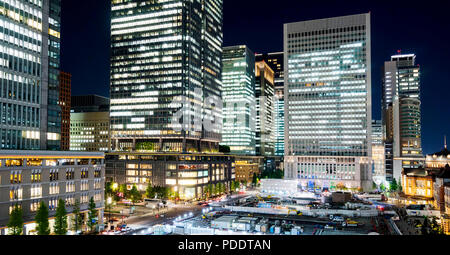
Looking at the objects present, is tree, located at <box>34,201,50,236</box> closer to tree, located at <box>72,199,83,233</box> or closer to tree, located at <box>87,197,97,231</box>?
tree, located at <box>72,199,83,233</box>

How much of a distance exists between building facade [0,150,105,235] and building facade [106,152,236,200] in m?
59.6

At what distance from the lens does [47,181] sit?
9375 centimetres

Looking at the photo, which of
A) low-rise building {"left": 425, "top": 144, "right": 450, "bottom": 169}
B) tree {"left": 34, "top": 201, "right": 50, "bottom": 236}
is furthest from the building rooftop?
low-rise building {"left": 425, "top": 144, "right": 450, "bottom": 169}

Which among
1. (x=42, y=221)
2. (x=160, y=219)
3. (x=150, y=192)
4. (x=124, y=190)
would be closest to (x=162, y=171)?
(x=150, y=192)

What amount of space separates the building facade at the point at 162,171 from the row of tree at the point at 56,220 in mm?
68376

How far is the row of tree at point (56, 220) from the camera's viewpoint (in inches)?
2995

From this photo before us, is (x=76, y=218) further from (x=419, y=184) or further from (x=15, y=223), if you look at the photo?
(x=419, y=184)

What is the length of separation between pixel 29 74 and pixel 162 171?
7921 centimetres

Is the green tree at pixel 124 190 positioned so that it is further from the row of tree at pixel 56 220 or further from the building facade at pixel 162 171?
the row of tree at pixel 56 220

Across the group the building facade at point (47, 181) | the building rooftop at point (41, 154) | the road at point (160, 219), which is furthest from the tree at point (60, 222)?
the road at point (160, 219)

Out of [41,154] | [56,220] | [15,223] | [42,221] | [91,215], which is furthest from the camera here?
[91,215]

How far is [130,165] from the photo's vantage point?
17925 centimetres

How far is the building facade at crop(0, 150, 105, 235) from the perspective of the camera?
8406 cm
